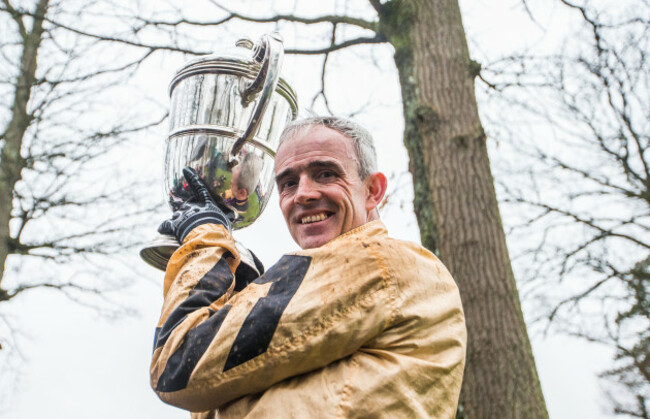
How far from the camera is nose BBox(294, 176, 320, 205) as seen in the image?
1.51m

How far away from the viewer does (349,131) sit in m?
1.61

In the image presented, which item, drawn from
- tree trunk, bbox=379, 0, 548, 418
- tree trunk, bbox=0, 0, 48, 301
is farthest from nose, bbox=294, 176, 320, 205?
tree trunk, bbox=0, 0, 48, 301

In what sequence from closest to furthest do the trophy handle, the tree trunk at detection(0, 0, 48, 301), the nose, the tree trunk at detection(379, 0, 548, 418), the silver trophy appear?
the nose
the trophy handle
the silver trophy
the tree trunk at detection(379, 0, 548, 418)
the tree trunk at detection(0, 0, 48, 301)

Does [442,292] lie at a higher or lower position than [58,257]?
lower

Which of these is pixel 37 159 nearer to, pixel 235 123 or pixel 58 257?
pixel 58 257

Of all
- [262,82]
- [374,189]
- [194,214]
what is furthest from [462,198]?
[194,214]

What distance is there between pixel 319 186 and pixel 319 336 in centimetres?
49

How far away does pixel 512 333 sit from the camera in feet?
8.26

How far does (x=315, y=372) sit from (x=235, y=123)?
98 centimetres

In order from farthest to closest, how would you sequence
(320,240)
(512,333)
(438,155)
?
(438,155)
(512,333)
(320,240)

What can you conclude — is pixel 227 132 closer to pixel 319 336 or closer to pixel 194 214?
pixel 194 214

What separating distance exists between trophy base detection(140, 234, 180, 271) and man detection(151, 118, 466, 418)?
20 cm

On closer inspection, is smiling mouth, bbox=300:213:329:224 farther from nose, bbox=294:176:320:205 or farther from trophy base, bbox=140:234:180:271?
trophy base, bbox=140:234:180:271

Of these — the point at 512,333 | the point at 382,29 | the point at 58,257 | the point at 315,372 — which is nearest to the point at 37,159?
the point at 58,257
